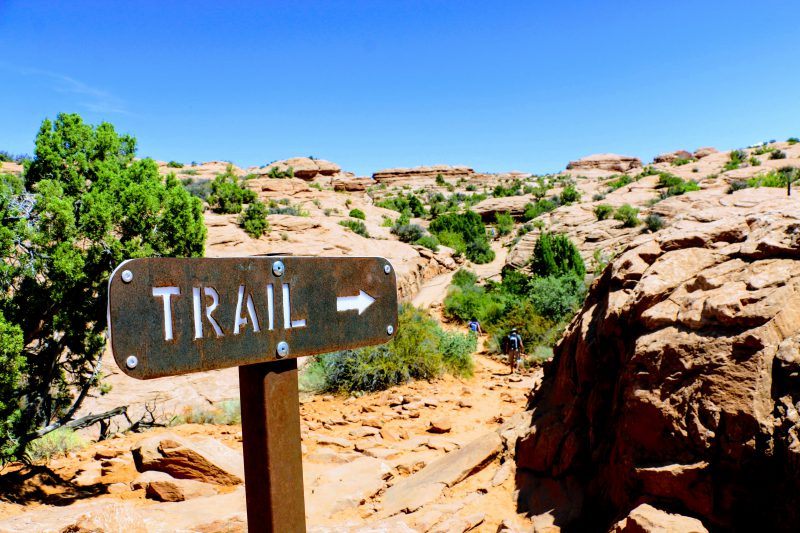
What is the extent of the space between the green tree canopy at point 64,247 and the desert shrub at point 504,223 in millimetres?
26634

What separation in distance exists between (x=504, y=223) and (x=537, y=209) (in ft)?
8.77

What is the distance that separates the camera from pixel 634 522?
113 inches

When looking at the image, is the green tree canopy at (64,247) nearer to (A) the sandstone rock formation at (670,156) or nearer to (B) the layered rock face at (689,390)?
(B) the layered rock face at (689,390)

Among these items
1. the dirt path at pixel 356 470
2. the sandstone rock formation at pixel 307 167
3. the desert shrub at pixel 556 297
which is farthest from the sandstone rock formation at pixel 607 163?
the dirt path at pixel 356 470

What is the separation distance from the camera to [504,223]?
33.4 meters

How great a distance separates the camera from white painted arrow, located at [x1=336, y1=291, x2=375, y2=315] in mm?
1953

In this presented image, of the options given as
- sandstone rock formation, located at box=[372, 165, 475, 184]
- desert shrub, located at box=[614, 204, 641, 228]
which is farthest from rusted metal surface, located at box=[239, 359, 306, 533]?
sandstone rock formation, located at box=[372, 165, 475, 184]

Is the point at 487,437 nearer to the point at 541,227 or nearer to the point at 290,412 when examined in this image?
the point at 290,412

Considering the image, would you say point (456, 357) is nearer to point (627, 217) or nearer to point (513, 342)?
point (513, 342)

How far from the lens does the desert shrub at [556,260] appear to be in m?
18.2

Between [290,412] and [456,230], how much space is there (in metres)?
28.4

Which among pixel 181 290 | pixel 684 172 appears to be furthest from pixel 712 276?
pixel 684 172

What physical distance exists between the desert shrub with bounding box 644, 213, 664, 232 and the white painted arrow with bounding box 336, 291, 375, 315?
20.8 metres

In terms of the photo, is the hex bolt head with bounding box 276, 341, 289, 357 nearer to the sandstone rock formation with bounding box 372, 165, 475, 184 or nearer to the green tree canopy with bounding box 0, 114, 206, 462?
the green tree canopy with bounding box 0, 114, 206, 462
